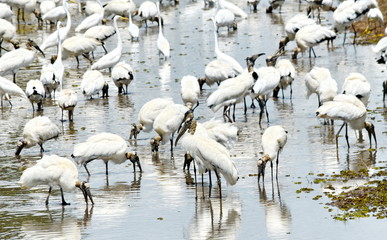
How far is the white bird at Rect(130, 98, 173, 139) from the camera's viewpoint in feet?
55.8

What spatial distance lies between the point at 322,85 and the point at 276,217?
694cm

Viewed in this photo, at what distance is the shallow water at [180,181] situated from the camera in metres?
11.4

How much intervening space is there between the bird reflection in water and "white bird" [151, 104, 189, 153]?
349 centimetres

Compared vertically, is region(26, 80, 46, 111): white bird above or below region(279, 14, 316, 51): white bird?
below

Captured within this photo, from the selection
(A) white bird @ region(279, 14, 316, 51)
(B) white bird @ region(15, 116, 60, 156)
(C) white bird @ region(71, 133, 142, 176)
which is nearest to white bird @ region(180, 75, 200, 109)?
(B) white bird @ region(15, 116, 60, 156)

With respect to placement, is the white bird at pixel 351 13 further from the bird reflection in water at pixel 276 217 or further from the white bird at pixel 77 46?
the bird reflection in water at pixel 276 217

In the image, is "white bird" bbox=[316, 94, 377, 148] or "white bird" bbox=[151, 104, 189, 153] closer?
"white bird" bbox=[316, 94, 377, 148]

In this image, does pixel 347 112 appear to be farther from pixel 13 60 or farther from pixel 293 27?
pixel 293 27

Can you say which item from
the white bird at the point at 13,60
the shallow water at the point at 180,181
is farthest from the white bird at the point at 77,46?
the white bird at the point at 13,60

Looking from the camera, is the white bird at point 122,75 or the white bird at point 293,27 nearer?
the white bird at point 122,75

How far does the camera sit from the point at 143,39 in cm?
3253

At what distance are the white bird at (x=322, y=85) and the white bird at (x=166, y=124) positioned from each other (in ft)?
10.4

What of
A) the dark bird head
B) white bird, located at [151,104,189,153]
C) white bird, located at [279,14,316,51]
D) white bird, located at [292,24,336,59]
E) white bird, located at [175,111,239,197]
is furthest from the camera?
white bird, located at [279,14,316,51]

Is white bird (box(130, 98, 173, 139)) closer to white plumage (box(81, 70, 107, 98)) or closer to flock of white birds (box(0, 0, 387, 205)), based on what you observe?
flock of white birds (box(0, 0, 387, 205))
